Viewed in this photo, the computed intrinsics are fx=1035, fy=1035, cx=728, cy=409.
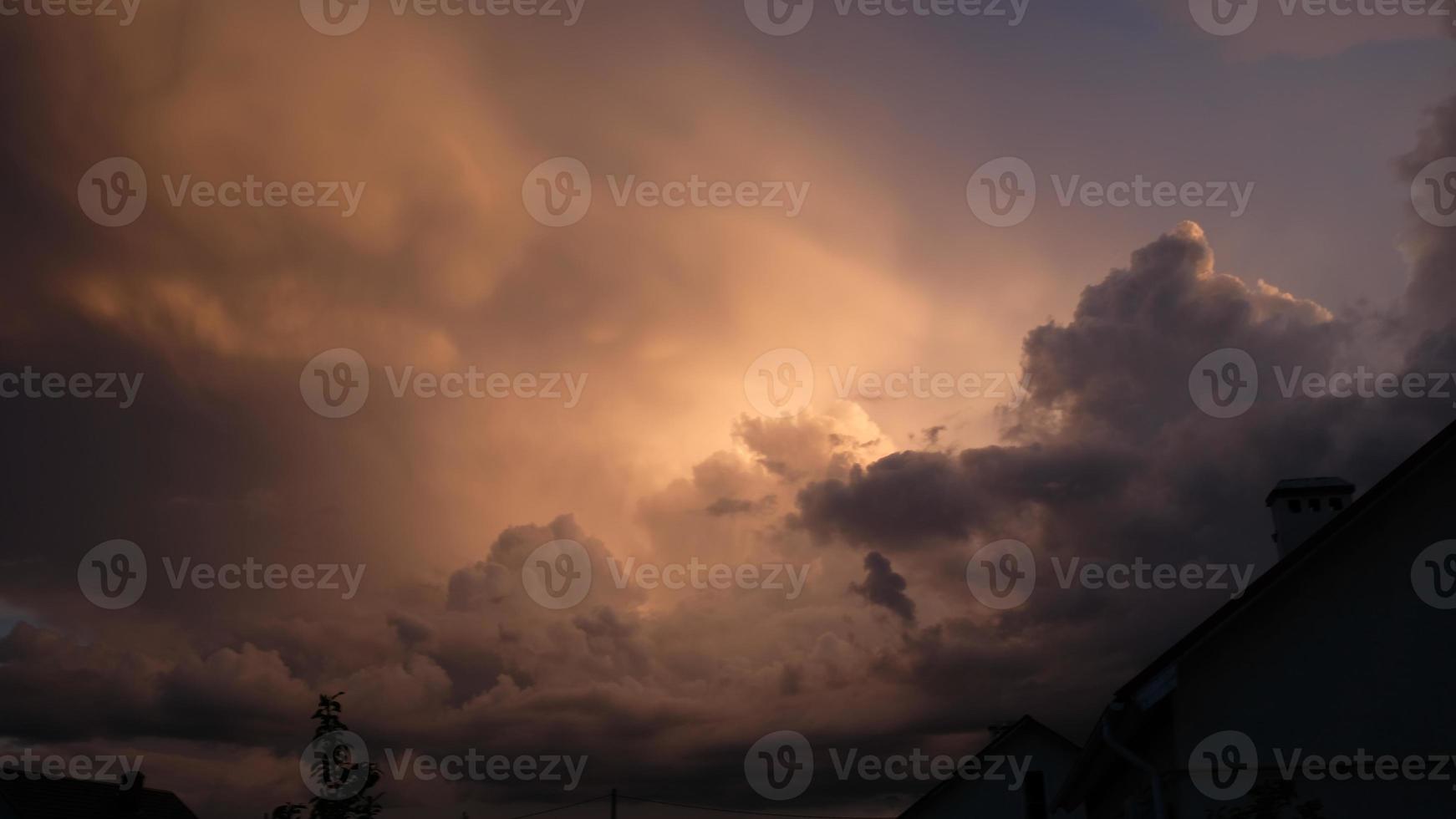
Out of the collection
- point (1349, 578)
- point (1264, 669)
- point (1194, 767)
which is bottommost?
point (1194, 767)

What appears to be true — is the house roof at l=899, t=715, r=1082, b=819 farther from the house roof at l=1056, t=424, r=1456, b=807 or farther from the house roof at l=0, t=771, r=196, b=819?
the house roof at l=0, t=771, r=196, b=819

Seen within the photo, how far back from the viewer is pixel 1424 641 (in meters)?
14.2

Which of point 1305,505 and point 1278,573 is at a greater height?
point 1305,505

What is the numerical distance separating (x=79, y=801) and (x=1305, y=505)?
53.6 meters

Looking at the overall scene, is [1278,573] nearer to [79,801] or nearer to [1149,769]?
[1149,769]

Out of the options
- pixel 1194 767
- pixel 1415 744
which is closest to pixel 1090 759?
pixel 1194 767

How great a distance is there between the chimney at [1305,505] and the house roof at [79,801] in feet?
167

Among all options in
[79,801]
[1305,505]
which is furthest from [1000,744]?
[79,801]

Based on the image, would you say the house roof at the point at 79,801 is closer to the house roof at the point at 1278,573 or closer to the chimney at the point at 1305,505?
the house roof at the point at 1278,573

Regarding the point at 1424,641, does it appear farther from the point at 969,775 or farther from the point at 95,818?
the point at 95,818

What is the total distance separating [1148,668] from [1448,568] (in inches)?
178

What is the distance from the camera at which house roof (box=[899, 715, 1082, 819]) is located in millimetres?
38094

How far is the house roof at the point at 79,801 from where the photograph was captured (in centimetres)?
4600

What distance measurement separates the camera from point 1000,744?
38906 millimetres
